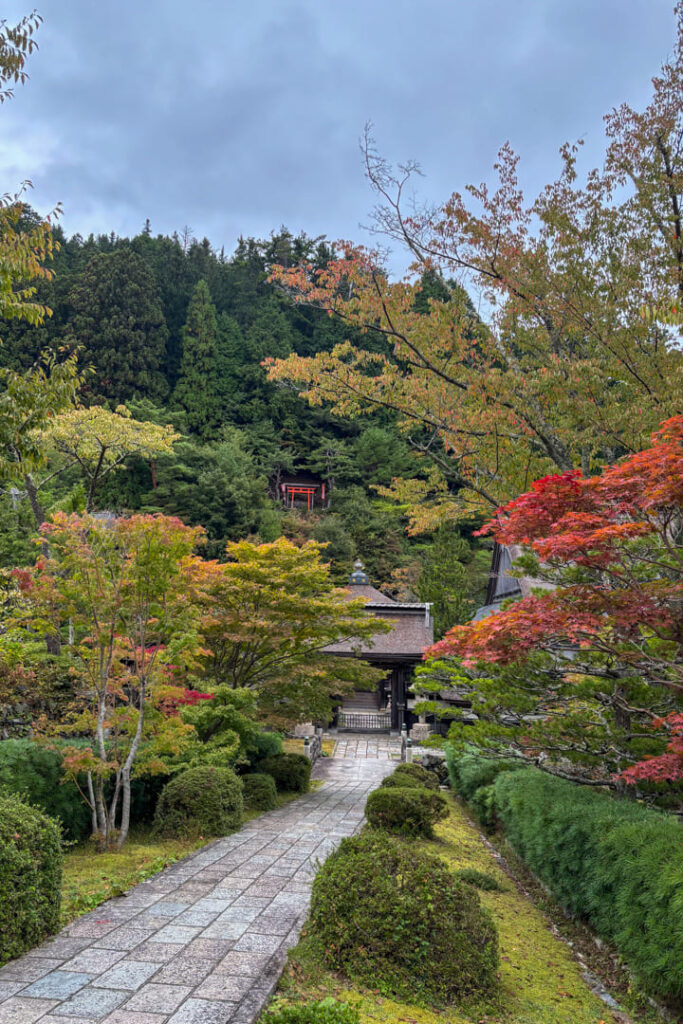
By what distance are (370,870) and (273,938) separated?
A: 86cm

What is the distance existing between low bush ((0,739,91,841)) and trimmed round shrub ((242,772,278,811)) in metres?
3.21

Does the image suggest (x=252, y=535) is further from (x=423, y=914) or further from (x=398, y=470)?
(x=423, y=914)

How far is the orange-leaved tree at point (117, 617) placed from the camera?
7.08m

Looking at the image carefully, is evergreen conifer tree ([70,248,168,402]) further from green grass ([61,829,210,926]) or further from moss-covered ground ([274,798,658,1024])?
moss-covered ground ([274,798,658,1024])

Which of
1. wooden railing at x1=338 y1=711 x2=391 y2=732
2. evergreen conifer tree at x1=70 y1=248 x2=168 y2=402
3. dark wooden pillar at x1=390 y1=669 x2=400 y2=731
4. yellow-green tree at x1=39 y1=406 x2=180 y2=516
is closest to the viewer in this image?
yellow-green tree at x1=39 y1=406 x2=180 y2=516

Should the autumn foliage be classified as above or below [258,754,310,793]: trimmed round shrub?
above

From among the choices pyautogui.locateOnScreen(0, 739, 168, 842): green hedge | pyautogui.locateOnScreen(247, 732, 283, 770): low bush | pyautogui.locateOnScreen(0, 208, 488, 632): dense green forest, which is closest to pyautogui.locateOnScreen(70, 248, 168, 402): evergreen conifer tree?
pyautogui.locateOnScreen(0, 208, 488, 632): dense green forest

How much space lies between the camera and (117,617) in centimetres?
751

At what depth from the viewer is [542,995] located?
4102 millimetres

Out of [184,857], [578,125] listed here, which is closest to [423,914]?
[184,857]

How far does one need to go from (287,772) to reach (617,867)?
8467 millimetres

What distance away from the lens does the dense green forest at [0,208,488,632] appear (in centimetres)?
2889

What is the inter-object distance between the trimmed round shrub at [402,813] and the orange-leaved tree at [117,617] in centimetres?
263

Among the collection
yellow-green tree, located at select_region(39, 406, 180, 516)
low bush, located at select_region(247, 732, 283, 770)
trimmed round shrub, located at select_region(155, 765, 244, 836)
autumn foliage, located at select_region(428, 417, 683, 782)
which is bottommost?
low bush, located at select_region(247, 732, 283, 770)
